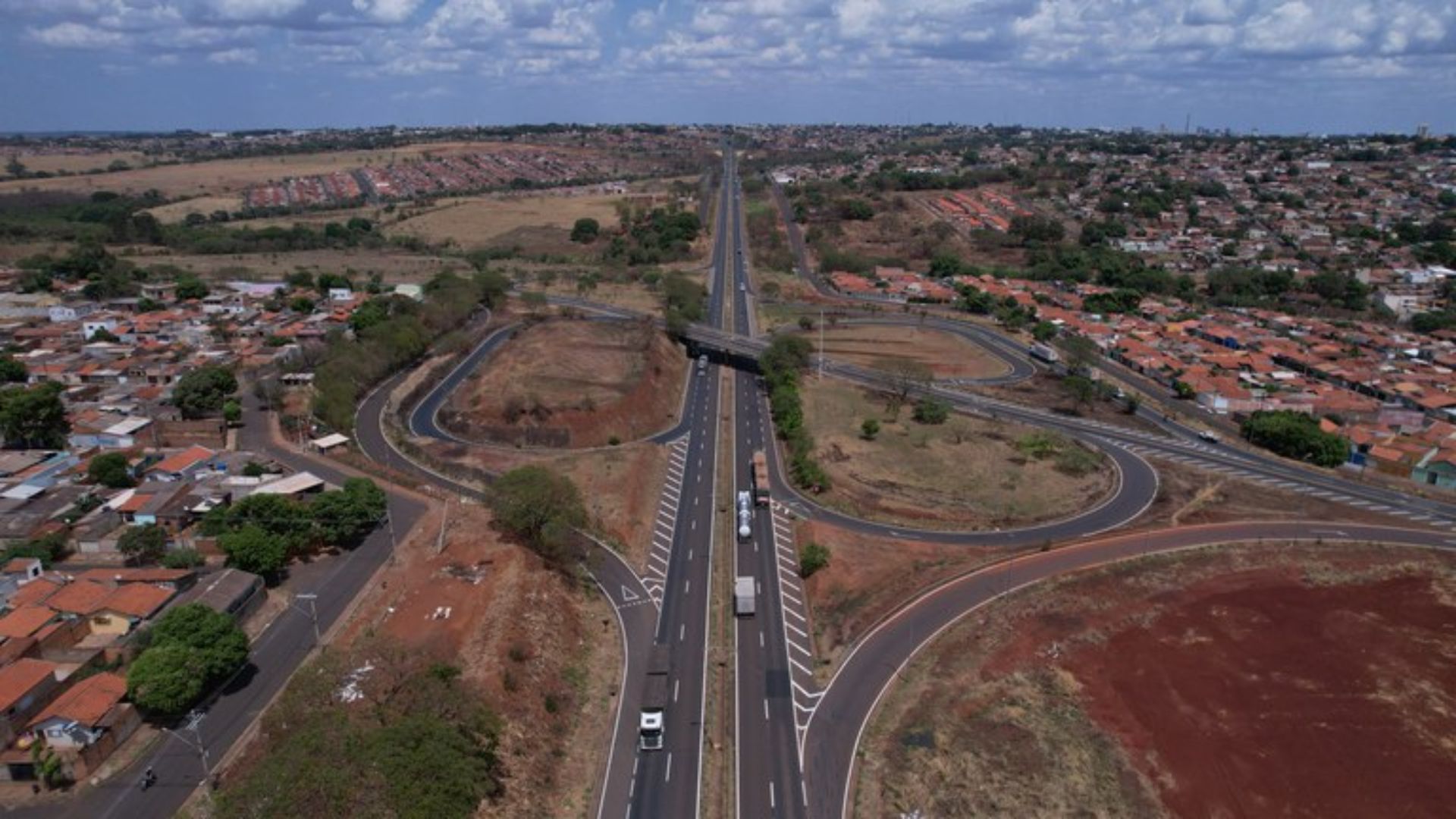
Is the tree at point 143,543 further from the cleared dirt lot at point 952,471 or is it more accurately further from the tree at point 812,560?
the cleared dirt lot at point 952,471

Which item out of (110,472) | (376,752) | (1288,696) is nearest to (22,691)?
(376,752)

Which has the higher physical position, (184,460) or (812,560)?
(184,460)

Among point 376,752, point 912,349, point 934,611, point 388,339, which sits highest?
point 388,339

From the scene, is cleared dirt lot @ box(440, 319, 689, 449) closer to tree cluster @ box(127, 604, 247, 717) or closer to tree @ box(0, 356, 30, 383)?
tree cluster @ box(127, 604, 247, 717)

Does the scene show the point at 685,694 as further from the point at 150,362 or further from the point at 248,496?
the point at 150,362

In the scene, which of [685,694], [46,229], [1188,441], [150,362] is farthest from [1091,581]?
[46,229]

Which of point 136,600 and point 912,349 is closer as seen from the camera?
point 136,600

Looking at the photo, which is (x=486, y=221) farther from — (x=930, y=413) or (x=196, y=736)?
(x=196, y=736)
